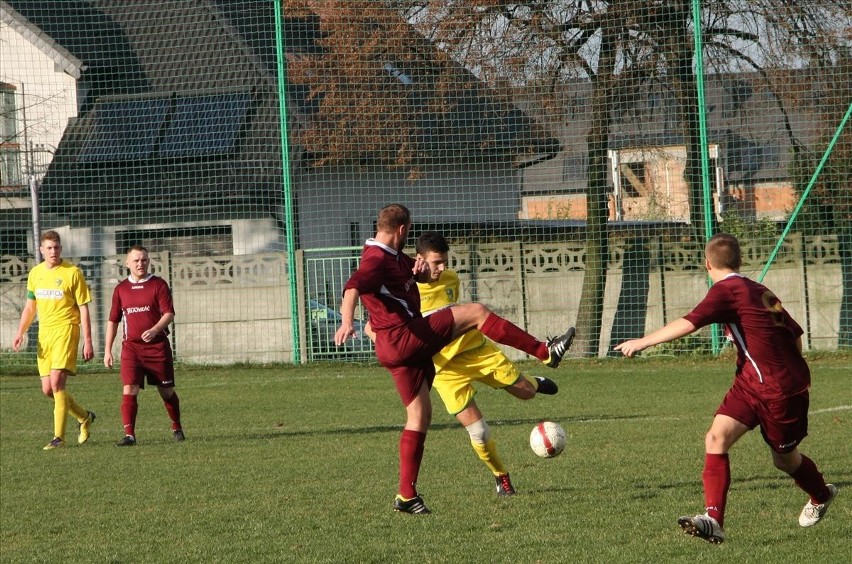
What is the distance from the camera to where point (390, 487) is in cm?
767

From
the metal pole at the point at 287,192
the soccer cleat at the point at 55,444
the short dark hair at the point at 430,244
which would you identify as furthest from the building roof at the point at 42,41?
the short dark hair at the point at 430,244

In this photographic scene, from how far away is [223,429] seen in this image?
11680 millimetres

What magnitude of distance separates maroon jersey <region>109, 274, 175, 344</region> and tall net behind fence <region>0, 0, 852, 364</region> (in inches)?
292

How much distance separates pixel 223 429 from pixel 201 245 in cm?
889

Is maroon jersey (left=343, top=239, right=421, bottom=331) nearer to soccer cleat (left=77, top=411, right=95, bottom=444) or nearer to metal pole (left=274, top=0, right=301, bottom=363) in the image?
soccer cleat (left=77, top=411, right=95, bottom=444)

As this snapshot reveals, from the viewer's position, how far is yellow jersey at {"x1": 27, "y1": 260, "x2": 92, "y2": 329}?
1103 cm

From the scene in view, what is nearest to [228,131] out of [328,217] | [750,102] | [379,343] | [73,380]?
[328,217]

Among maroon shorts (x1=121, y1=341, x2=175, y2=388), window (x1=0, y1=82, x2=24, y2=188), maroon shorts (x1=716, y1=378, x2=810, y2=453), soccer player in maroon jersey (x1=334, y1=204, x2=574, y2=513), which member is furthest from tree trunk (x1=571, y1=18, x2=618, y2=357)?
maroon shorts (x1=716, y1=378, x2=810, y2=453)

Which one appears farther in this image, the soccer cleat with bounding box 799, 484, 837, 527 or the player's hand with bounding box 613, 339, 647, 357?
the soccer cleat with bounding box 799, 484, 837, 527

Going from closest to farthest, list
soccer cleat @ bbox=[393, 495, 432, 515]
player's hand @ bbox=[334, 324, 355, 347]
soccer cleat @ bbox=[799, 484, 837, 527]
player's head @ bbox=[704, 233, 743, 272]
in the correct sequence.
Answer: player's head @ bbox=[704, 233, 743, 272], soccer cleat @ bbox=[799, 484, 837, 527], player's hand @ bbox=[334, 324, 355, 347], soccer cleat @ bbox=[393, 495, 432, 515]

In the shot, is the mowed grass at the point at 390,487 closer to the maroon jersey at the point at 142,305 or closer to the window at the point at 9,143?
the maroon jersey at the point at 142,305

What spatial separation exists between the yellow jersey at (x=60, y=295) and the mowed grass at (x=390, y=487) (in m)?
1.15

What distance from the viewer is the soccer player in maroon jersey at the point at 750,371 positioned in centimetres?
557

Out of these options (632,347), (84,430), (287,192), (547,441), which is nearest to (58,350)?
(84,430)
